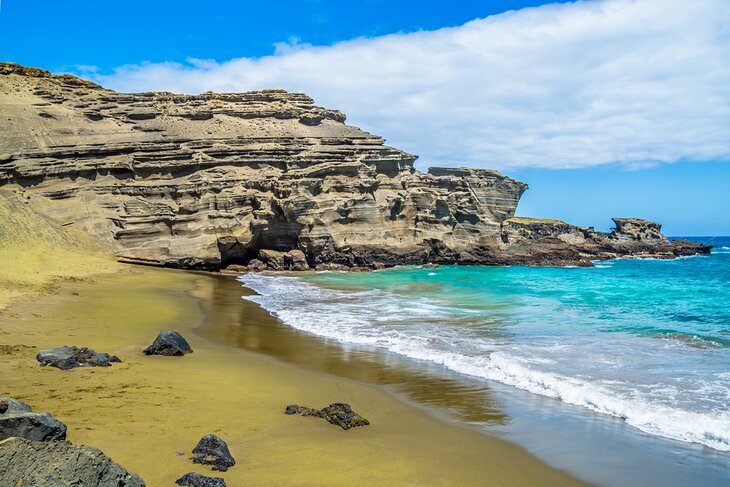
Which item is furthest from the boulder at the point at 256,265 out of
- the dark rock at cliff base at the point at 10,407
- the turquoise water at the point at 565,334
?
the dark rock at cliff base at the point at 10,407

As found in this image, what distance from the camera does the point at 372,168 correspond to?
1757 inches

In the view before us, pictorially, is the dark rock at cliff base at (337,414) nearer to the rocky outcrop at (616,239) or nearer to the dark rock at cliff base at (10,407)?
the dark rock at cliff base at (10,407)

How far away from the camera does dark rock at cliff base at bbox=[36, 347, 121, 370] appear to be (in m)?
8.80

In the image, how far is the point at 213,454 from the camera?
220 inches

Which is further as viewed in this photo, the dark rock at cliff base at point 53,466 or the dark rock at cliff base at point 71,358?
the dark rock at cliff base at point 71,358

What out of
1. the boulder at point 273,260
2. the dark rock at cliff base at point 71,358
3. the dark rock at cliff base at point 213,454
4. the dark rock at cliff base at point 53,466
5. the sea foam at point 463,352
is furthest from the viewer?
the boulder at point 273,260

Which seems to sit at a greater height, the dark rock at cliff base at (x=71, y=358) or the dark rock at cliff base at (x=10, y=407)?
the dark rock at cliff base at (x=10, y=407)

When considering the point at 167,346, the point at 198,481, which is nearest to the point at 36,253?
the point at 167,346

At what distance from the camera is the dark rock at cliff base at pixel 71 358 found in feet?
28.9

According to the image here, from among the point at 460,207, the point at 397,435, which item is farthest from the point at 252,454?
the point at 460,207

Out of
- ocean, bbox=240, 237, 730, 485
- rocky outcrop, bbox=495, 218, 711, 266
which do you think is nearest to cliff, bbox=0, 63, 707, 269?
ocean, bbox=240, 237, 730, 485

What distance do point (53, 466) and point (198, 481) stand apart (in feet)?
4.70

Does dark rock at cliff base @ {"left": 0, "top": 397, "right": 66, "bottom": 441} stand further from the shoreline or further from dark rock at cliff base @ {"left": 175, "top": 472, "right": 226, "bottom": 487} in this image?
dark rock at cliff base @ {"left": 175, "top": 472, "right": 226, "bottom": 487}

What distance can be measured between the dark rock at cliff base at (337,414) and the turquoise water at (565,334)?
4.05m
